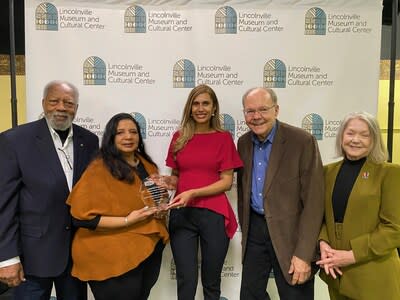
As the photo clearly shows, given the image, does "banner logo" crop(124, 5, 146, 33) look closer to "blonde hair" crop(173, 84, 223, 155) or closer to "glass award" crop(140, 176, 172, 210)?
"blonde hair" crop(173, 84, 223, 155)

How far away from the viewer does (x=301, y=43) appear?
9.33ft

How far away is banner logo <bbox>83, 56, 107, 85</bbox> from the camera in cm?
279

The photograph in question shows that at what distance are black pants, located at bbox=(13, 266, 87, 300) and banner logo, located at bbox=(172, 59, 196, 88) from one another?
4.86 ft

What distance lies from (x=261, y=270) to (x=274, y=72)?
57.0 inches

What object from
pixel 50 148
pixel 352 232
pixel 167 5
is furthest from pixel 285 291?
pixel 167 5

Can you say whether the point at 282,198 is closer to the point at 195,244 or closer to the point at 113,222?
the point at 195,244

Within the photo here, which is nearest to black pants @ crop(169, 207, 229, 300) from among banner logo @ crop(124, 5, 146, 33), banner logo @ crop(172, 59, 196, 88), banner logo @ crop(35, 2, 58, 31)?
banner logo @ crop(172, 59, 196, 88)

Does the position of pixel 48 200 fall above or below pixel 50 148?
below

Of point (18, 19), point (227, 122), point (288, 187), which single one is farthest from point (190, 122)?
point (18, 19)

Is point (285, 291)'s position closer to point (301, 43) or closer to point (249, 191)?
point (249, 191)

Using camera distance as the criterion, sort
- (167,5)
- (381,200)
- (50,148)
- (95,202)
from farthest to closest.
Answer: (167,5), (50,148), (95,202), (381,200)

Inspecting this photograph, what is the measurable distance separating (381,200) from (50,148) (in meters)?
1.68

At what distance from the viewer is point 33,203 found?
1977 mm

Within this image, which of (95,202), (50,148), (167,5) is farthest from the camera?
(167,5)
